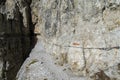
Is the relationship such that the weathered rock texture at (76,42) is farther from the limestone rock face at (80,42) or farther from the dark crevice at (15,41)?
the dark crevice at (15,41)

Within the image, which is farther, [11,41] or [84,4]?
[11,41]

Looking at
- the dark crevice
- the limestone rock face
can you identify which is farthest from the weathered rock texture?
the dark crevice

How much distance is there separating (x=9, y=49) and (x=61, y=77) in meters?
4.36

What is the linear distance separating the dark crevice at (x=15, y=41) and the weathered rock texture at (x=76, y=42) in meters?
0.47

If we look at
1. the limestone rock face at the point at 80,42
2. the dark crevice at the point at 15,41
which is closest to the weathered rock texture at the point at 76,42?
the limestone rock face at the point at 80,42

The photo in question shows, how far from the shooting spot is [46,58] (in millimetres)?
14602

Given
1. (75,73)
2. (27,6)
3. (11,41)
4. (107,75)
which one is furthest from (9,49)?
(107,75)

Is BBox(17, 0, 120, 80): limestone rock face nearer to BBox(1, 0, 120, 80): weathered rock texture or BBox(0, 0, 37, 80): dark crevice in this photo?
BBox(1, 0, 120, 80): weathered rock texture

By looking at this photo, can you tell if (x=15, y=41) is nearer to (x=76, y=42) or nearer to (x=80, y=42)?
(x=76, y=42)

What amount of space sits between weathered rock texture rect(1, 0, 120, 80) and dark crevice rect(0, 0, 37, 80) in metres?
0.47

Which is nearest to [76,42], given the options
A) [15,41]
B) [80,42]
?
[80,42]

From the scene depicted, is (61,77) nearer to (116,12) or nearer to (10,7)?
(116,12)

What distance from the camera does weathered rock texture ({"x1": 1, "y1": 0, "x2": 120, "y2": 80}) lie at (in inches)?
448

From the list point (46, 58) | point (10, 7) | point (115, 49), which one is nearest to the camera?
point (115, 49)
